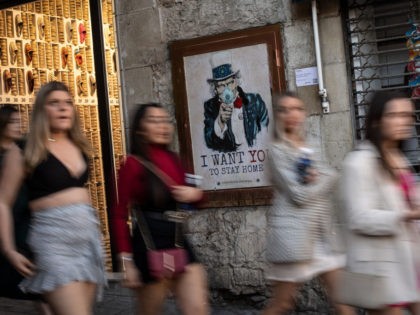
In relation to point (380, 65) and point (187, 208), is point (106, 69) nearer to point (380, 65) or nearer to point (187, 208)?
point (380, 65)

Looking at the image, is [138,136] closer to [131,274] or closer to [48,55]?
[131,274]

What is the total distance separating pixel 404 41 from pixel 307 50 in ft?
2.77

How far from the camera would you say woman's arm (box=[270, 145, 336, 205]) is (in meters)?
4.15

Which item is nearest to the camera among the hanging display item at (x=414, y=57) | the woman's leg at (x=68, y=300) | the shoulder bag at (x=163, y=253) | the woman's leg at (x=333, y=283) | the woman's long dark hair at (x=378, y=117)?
the woman's long dark hair at (x=378, y=117)

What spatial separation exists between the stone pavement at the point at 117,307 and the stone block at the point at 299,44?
233 centimetres

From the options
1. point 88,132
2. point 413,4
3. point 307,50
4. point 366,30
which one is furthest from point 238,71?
point 88,132

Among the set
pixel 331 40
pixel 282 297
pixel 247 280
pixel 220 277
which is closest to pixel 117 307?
pixel 220 277

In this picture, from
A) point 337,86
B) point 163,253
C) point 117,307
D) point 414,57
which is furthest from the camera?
point 117,307

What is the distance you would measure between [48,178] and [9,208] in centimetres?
24

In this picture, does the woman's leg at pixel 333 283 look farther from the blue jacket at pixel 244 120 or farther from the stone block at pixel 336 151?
the blue jacket at pixel 244 120

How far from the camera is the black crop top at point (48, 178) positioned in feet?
11.9

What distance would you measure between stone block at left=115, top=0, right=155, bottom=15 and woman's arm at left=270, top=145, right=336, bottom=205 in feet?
11.3

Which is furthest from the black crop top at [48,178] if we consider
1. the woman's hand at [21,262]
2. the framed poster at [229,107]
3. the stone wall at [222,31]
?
the stone wall at [222,31]

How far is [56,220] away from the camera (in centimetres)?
362
